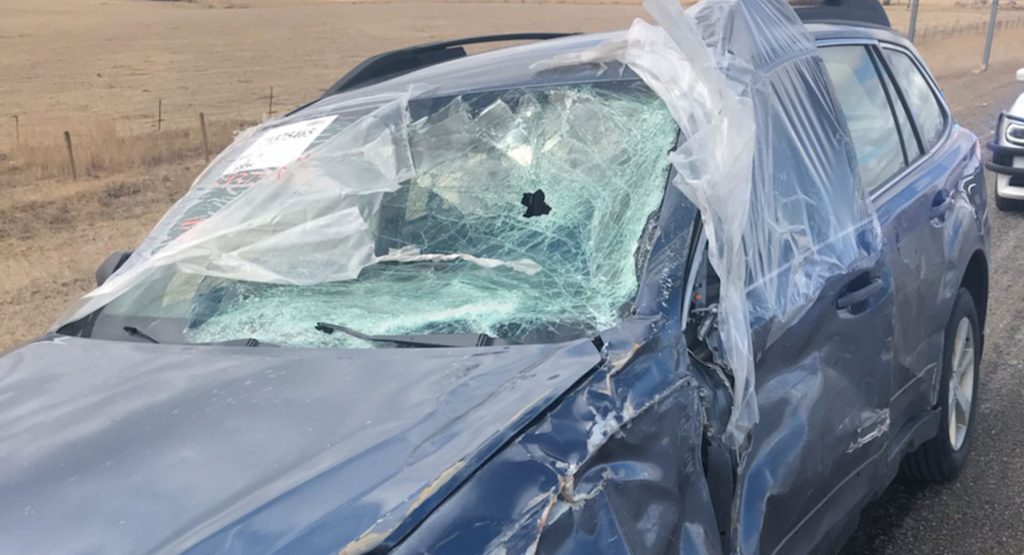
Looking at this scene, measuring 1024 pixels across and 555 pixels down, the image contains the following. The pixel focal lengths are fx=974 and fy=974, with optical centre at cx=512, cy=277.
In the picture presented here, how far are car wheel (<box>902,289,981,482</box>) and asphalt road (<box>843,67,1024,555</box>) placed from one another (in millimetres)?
91

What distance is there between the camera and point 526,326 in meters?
2.13

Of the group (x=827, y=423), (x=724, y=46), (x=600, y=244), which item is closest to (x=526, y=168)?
(x=600, y=244)

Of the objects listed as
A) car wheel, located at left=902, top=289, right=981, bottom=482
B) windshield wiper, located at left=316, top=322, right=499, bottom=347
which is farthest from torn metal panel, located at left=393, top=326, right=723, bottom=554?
car wheel, located at left=902, top=289, right=981, bottom=482

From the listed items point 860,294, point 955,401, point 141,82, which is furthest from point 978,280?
point 141,82

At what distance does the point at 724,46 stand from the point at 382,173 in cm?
99

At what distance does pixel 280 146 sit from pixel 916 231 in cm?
205

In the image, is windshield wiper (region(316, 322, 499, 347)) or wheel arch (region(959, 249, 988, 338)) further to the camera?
wheel arch (region(959, 249, 988, 338))

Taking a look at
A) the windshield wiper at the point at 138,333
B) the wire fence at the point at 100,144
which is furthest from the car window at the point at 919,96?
the wire fence at the point at 100,144

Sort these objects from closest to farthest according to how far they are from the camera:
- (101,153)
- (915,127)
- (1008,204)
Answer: (915,127), (1008,204), (101,153)

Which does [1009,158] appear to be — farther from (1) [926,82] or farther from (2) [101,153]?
(2) [101,153]

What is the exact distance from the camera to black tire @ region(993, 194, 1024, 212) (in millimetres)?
8195

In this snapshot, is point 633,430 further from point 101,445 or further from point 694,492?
point 101,445

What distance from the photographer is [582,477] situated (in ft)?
5.43

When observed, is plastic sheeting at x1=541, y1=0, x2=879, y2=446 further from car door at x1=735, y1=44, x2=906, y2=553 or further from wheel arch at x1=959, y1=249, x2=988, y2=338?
wheel arch at x1=959, y1=249, x2=988, y2=338
